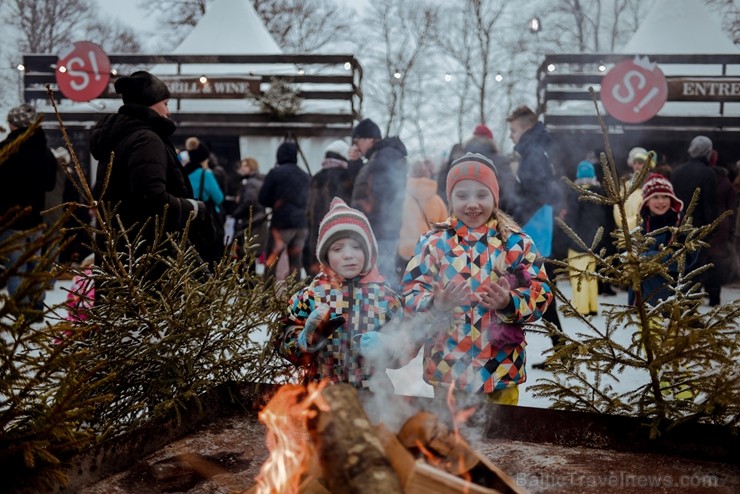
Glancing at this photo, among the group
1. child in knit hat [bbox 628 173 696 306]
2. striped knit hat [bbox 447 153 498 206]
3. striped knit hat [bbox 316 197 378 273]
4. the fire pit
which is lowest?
the fire pit

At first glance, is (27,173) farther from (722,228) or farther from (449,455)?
(722,228)

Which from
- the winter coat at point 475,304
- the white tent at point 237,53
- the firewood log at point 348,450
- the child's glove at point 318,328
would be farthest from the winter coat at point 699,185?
the white tent at point 237,53

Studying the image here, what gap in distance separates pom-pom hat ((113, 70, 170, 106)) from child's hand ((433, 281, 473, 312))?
2209mm

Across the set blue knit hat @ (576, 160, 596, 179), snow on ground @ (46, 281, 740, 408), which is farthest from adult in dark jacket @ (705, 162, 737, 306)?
snow on ground @ (46, 281, 740, 408)

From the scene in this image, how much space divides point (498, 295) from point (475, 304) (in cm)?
23

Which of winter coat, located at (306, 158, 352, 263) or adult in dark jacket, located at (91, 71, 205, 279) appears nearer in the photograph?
adult in dark jacket, located at (91, 71, 205, 279)

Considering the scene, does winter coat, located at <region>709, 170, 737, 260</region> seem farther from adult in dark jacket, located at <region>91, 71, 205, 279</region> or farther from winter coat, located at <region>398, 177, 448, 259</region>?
adult in dark jacket, located at <region>91, 71, 205, 279</region>

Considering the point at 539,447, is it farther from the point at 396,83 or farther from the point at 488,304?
the point at 396,83

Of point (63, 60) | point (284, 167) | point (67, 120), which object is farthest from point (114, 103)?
point (284, 167)

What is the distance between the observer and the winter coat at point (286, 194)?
A: 8195 mm

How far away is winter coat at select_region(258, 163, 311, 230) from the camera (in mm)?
8195

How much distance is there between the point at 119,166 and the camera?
394 centimetres

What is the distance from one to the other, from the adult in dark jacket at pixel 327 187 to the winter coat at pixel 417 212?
75 cm

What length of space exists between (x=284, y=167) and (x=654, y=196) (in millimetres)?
4381
